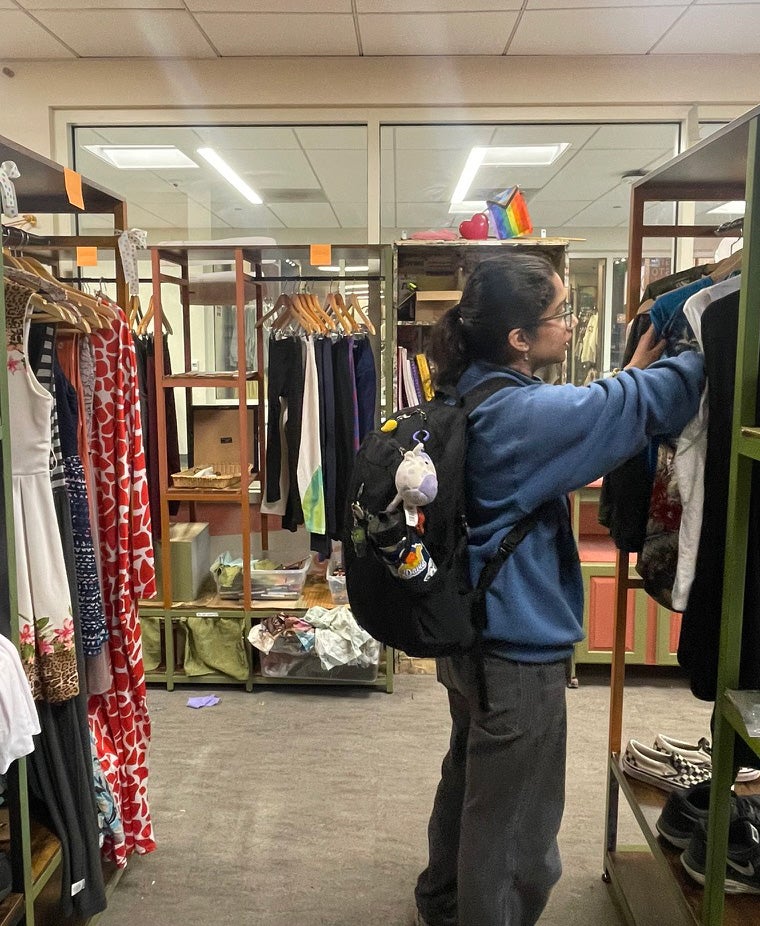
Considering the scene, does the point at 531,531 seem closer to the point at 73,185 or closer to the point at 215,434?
the point at 73,185

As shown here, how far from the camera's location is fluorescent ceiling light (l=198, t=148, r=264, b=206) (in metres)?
4.54

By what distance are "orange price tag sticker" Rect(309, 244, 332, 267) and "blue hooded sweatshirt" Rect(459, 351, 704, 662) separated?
Answer: 1890mm

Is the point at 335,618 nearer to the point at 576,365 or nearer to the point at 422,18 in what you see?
the point at 576,365

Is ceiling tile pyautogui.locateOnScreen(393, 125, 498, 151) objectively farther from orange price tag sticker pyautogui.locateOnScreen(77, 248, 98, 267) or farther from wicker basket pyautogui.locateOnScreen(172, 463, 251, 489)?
wicker basket pyautogui.locateOnScreen(172, 463, 251, 489)

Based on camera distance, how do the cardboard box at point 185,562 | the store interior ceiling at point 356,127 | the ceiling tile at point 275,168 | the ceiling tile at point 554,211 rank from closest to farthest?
the store interior ceiling at point 356,127 → the cardboard box at point 185,562 → the ceiling tile at point 275,168 → the ceiling tile at point 554,211

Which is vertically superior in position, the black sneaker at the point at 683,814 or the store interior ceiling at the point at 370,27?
the store interior ceiling at the point at 370,27

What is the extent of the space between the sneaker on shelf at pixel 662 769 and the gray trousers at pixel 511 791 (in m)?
0.48

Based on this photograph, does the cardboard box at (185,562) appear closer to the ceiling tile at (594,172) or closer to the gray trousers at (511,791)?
the gray trousers at (511,791)

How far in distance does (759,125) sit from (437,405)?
745 millimetres

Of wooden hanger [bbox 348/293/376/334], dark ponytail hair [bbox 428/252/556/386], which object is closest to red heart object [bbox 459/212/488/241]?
wooden hanger [bbox 348/293/376/334]

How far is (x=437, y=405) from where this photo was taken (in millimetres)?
1572

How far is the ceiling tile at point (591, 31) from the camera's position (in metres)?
3.20

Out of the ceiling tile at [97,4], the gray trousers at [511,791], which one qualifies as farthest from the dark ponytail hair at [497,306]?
the ceiling tile at [97,4]

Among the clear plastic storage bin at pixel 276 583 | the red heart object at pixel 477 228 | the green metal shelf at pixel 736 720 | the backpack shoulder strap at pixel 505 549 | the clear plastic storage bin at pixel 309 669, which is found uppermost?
the red heart object at pixel 477 228
